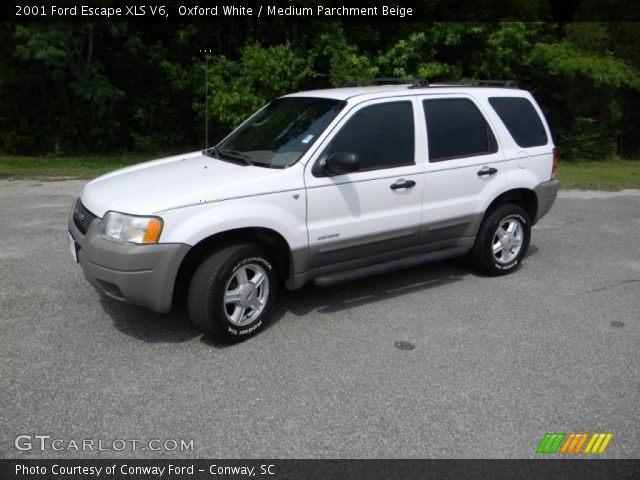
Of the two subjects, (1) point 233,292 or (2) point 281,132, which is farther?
(2) point 281,132

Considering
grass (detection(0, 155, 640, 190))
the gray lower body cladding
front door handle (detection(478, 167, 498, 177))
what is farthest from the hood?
grass (detection(0, 155, 640, 190))

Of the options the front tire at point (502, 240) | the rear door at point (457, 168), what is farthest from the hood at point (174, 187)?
the front tire at point (502, 240)

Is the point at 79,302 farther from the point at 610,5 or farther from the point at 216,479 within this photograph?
the point at 610,5

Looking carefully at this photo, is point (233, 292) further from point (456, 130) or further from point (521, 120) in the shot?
point (521, 120)

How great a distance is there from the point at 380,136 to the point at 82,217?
2.56 metres

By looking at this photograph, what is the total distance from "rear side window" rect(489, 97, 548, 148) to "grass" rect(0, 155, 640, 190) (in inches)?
251

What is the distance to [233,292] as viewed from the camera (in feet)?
15.1

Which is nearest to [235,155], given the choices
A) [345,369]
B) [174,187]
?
[174,187]

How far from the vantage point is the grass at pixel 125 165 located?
12.5 m

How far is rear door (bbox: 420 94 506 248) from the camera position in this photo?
5590mm

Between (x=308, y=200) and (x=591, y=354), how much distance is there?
8.03ft

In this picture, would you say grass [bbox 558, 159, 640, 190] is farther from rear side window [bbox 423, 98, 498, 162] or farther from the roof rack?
rear side window [bbox 423, 98, 498, 162]

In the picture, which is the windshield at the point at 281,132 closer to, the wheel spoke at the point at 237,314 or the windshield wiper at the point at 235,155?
the windshield wiper at the point at 235,155
